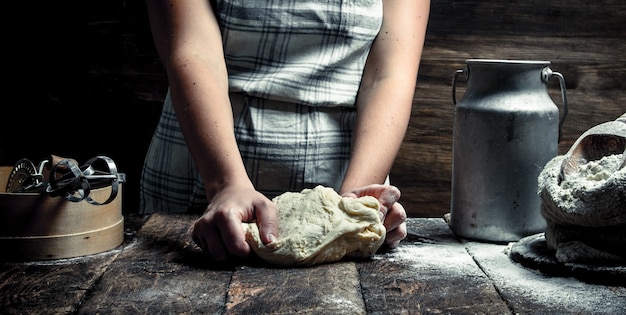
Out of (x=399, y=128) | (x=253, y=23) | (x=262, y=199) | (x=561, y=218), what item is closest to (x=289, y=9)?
(x=253, y=23)

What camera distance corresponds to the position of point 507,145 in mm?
1385

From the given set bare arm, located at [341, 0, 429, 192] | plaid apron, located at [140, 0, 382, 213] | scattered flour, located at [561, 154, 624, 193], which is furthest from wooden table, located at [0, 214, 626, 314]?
plaid apron, located at [140, 0, 382, 213]

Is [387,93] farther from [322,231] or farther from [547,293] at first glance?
[547,293]

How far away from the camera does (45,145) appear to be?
2473 millimetres

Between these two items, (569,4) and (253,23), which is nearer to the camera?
(253,23)

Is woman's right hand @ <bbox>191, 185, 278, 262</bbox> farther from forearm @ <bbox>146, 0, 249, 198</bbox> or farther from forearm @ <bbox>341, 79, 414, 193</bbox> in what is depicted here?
forearm @ <bbox>341, 79, 414, 193</bbox>

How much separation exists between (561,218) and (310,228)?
1.35ft

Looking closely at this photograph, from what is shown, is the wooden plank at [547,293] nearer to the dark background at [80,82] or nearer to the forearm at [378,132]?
the forearm at [378,132]

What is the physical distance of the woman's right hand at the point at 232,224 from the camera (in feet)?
4.04

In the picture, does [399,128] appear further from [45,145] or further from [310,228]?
[45,145]

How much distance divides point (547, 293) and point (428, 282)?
0.56ft

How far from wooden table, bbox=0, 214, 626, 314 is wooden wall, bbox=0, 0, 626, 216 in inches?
45.9

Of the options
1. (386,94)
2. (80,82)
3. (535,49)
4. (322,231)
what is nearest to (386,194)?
(322,231)

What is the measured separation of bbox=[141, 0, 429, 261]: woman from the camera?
1.58 meters
